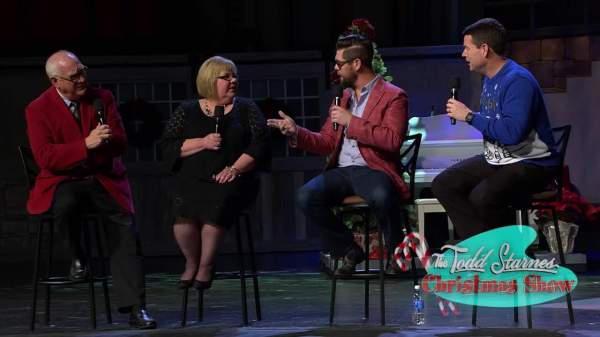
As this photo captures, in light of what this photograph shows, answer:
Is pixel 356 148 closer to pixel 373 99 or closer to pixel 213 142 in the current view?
pixel 373 99

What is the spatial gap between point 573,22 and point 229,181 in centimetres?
629

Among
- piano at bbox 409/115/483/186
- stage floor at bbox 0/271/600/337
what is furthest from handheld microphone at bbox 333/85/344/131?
piano at bbox 409/115/483/186

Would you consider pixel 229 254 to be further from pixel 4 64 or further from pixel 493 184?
pixel 493 184

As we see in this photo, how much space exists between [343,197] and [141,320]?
118 cm

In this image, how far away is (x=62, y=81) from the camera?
6578mm

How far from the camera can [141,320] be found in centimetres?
646

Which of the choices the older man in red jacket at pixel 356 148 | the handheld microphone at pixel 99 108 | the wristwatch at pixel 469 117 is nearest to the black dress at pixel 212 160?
the older man in red jacket at pixel 356 148

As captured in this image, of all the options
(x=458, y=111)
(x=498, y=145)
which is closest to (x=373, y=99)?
(x=458, y=111)

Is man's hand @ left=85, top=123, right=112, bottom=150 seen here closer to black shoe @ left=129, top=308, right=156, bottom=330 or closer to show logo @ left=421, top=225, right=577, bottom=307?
black shoe @ left=129, top=308, right=156, bottom=330

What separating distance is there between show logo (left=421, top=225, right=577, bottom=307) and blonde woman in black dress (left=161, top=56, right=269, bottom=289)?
43.3 inches

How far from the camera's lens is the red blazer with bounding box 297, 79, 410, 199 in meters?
6.41

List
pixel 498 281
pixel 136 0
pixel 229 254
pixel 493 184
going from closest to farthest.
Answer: pixel 493 184
pixel 498 281
pixel 229 254
pixel 136 0

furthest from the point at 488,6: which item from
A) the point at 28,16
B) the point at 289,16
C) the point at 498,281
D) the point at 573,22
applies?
the point at 498,281

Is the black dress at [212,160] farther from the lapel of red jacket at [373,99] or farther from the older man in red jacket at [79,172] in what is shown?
the lapel of red jacket at [373,99]
